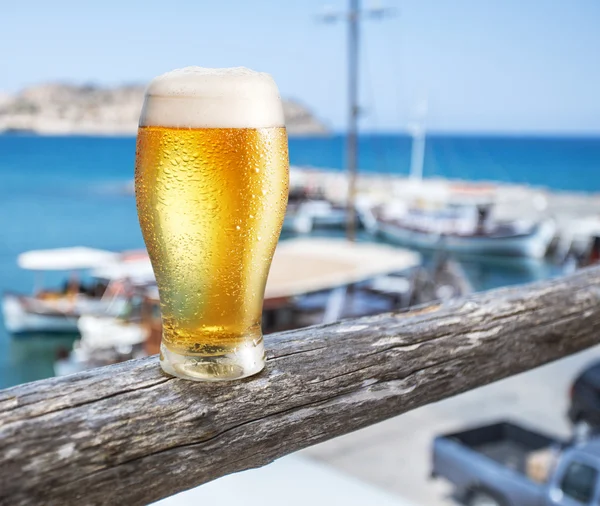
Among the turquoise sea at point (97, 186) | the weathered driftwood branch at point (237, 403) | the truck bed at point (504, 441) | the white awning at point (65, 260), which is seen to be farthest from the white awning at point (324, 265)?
the weathered driftwood branch at point (237, 403)

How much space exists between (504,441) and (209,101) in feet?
19.4

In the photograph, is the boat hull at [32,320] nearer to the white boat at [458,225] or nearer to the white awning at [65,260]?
the white awning at [65,260]

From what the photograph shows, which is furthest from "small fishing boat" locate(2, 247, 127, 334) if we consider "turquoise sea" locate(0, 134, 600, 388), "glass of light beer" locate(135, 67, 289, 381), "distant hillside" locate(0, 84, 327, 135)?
"distant hillside" locate(0, 84, 327, 135)

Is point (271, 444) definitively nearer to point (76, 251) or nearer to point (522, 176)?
point (76, 251)

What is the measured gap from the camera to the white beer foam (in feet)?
3.10

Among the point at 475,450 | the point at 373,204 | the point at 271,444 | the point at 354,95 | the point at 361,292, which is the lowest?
the point at 373,204

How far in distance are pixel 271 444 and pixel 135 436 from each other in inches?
8.1

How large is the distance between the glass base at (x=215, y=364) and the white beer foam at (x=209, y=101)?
294 mm

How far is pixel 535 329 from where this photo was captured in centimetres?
157

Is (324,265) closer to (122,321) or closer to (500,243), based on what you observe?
(122,321)

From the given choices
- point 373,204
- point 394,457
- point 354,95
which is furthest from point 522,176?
point 394,457

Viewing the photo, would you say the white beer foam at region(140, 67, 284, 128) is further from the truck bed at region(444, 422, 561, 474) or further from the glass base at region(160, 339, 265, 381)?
the truck bed at region(444, 422, 561, 474)

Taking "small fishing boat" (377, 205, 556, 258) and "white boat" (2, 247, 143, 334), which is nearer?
"white boat" (2, 247, 143, 334)

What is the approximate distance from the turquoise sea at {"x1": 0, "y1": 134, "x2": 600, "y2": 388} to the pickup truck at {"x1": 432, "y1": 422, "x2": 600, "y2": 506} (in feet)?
31.6
